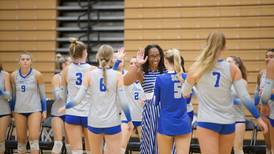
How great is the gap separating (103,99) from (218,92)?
203 centimetres

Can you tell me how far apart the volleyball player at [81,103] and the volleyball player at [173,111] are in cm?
182

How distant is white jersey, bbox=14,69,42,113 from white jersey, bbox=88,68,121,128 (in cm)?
268

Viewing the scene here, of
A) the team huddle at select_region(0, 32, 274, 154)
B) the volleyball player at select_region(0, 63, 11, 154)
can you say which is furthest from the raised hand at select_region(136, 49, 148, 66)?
the volleyball player at select_region(0, 63, 11, 154)

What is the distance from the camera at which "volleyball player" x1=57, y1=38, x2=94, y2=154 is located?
901 cm

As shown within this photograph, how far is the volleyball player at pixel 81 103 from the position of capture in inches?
355

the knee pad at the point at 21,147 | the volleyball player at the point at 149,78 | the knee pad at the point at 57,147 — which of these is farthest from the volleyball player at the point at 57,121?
the volleyball player at the point at 149,78

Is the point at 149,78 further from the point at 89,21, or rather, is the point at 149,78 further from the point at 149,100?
the point at 89,21

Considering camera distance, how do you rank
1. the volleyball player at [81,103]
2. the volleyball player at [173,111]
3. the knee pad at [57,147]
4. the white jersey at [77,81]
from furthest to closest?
the knee pad at [57,147], the white jersey at [77,81], the volleyball player at [81,103], the volleyball player at [173,111]

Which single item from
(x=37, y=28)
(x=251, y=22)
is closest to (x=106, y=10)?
(x=37, y=28)

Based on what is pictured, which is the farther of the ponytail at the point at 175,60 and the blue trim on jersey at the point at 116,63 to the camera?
the blue trim on jersey at the point at 116,63

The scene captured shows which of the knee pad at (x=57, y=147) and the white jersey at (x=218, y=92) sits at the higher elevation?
the white jersey at (x=218, y=92)

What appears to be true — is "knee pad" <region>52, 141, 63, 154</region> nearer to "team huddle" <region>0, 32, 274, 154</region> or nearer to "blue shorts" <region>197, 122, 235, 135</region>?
"team huddle" <region>0, 32, 274, 154</region>

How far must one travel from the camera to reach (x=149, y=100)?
8312mm

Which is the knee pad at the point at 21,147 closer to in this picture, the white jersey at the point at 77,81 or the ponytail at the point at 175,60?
the white jersey at the point at 77,81
